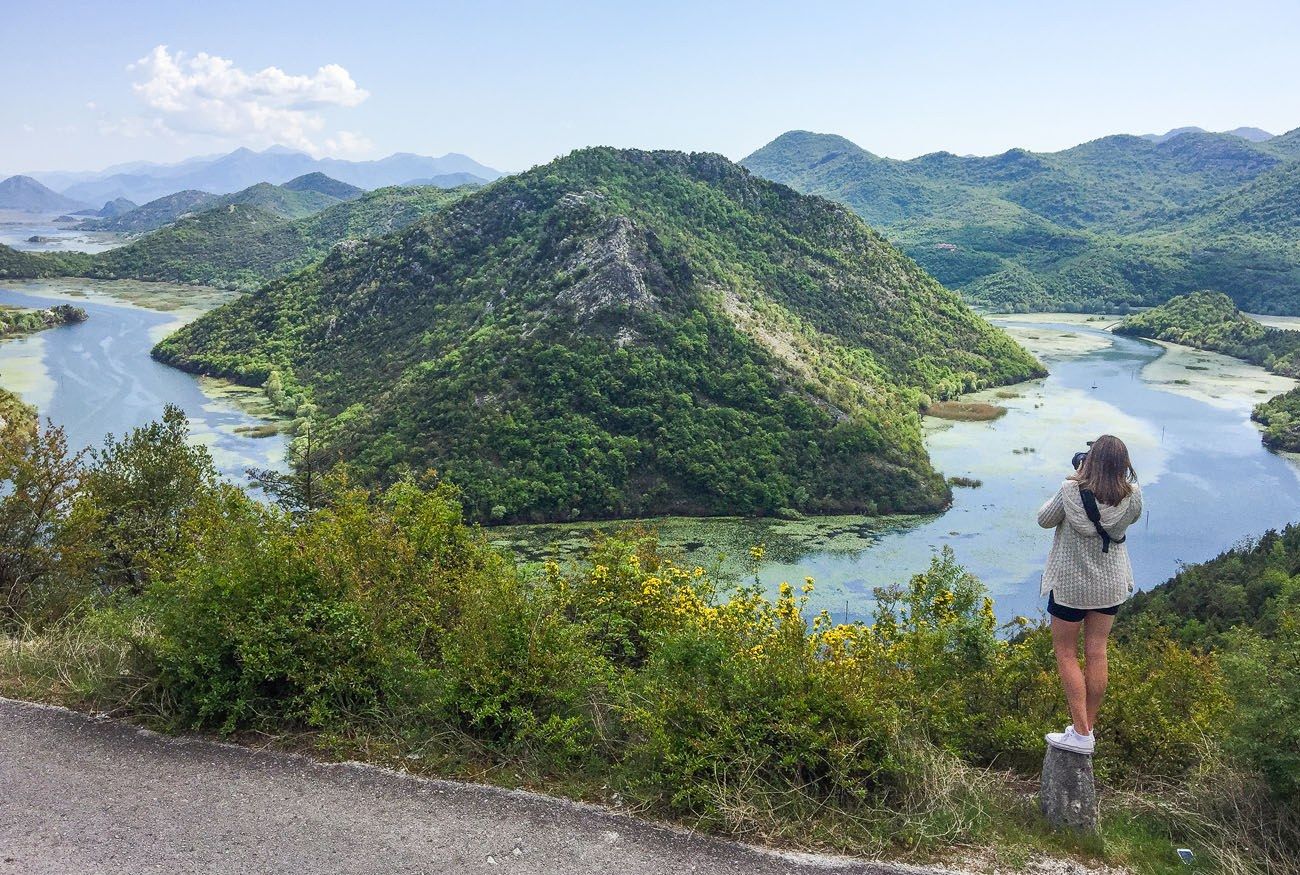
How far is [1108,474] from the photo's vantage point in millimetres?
6035

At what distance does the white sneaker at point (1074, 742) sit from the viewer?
19.9 ft

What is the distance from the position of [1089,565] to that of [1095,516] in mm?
343

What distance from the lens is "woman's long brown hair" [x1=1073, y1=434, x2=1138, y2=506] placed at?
6.00 m

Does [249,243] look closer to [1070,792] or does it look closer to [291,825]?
[291,825]

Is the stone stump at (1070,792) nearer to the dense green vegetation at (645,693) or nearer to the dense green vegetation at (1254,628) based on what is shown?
the dense green vegetation at (645,693)

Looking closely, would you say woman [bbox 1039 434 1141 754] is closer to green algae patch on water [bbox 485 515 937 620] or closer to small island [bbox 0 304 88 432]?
green algae patch on water [bbox 485 515 937 620]

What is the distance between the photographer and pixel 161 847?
18.5ft

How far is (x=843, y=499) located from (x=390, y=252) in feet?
159

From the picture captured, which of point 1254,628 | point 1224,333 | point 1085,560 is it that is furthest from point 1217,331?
point 1085,560

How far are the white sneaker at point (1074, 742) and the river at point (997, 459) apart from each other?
26000mm

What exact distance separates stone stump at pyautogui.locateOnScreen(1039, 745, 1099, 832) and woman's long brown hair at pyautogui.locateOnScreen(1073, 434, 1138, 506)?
1.79 metres

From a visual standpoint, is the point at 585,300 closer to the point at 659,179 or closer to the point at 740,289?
the point at 740,289

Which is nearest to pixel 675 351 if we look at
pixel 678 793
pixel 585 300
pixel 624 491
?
pixel 585 300

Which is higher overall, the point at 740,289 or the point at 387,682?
the point at 740,289
